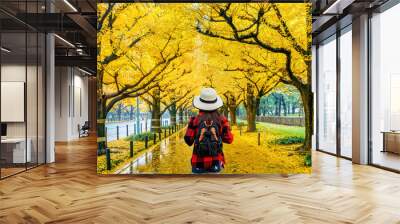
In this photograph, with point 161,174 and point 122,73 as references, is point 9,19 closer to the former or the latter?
point 122,73

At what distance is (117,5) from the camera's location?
6.25 m

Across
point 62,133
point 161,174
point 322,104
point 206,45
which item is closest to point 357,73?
point 322,104

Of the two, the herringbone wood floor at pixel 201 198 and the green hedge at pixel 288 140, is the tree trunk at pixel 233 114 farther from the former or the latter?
the herringbone wood floor at pixel 201 198

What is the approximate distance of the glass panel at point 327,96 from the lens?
9.82m

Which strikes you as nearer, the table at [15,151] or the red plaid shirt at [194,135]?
the red plaid shirt at [194,135]

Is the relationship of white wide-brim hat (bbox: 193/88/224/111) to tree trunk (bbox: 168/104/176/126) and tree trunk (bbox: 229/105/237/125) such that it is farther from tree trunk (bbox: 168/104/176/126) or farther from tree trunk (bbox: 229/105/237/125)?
tree trunk (bbox: 168/104/176/126)

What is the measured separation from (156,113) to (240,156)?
1687 millimetres

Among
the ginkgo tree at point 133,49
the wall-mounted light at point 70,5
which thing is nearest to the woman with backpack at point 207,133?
the ginkgo tree at point 133,49

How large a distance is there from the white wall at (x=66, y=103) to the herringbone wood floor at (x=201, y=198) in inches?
331

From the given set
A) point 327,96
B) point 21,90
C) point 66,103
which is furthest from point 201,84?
point 66,103

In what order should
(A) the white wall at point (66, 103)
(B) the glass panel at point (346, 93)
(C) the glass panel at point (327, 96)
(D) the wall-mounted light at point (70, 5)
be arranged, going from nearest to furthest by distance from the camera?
(D) the wall-mounted light at point (70, 5)
(B) the glass panel at point (346, 93)
(C) the glass panel at point (327, 96)
(A) the white wall at point (66, 103)

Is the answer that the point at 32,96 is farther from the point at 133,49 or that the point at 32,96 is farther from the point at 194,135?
the point at 194,135

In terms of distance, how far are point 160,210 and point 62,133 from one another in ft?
39.5

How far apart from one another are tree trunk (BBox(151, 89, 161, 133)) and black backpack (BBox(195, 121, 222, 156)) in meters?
0.75
